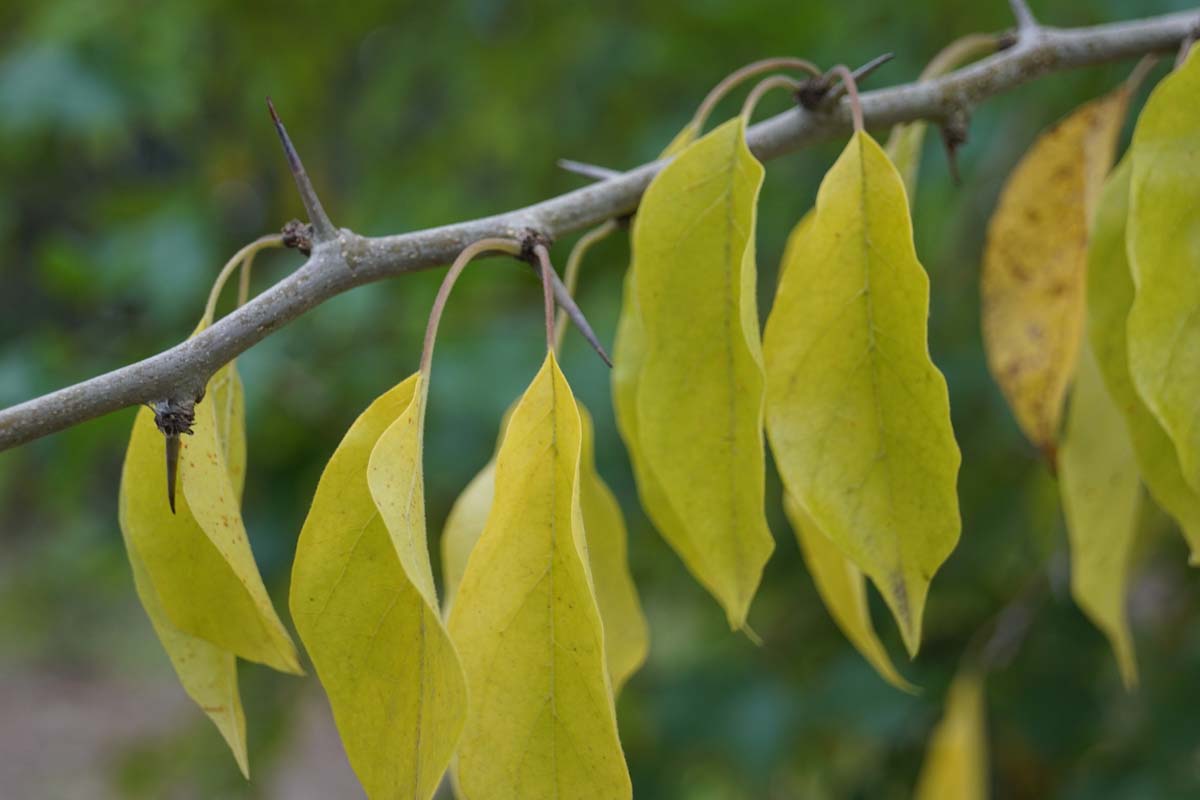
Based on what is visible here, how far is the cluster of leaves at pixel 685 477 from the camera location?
0.45 m

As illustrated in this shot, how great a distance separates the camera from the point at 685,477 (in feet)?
1.88

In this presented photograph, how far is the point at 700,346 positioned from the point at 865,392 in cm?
8

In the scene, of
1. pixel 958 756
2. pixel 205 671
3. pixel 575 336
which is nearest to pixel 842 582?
pixel 205 671

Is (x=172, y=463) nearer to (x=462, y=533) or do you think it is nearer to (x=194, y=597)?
(x=194, y=597)

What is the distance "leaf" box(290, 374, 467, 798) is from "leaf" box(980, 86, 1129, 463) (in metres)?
0.39

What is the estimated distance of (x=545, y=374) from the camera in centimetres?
51

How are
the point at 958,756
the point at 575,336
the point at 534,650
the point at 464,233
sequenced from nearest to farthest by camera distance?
the point at 534,650 < the point at 464,233 < the point at 958,756 < the point at 575,336

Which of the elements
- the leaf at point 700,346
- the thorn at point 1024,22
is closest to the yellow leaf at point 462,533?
the leaf at point 700,346

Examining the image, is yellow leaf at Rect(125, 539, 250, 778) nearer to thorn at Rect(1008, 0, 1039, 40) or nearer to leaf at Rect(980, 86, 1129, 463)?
leaf at Rect(980, 86, 1129, 463)

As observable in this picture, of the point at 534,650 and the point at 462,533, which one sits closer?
the point at 534,650

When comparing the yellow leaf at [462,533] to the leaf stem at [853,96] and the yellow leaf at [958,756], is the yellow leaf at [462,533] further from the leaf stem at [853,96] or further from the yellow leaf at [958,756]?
the yellow leaf at [958,756]

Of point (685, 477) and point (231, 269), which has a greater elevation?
point (231, 269)

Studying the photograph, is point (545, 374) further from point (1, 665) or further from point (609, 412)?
point (1, 665)

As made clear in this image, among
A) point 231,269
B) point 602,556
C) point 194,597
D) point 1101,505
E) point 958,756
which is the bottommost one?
point 958,756
